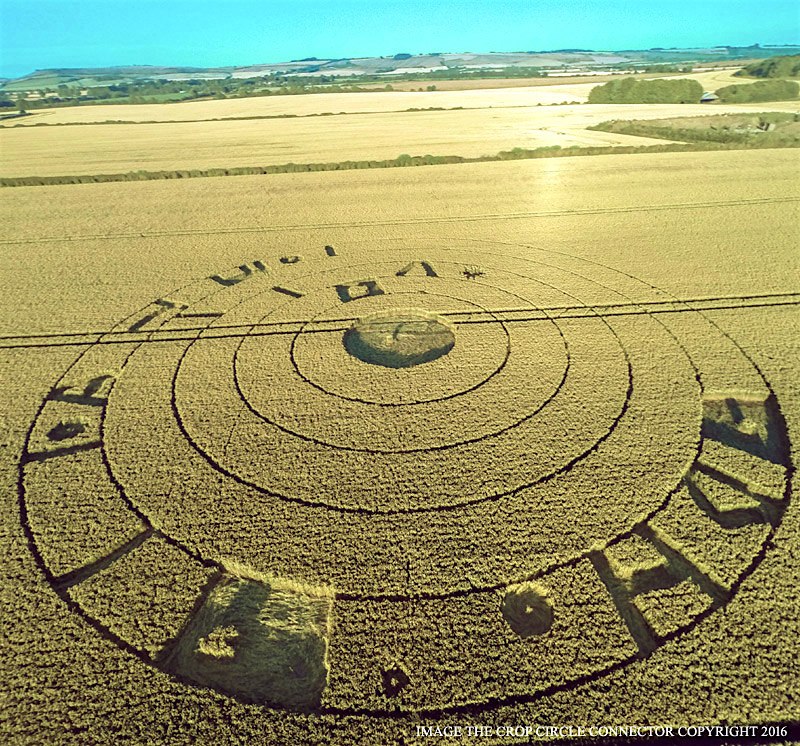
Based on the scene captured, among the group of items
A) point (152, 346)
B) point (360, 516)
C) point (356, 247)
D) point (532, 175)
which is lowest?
point (360, 516)

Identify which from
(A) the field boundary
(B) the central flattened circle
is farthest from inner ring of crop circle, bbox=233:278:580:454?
(A) the field boundary

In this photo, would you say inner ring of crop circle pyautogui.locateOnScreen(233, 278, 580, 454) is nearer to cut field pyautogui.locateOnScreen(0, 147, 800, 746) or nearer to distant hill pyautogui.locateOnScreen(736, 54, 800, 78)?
cut field pyautogui.locateOnScreen(0, 147, 800, 746)

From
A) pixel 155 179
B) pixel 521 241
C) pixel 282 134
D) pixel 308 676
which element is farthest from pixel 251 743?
pixel 282 134

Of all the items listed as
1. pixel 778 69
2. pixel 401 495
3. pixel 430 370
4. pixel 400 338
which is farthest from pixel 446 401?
pixel 778 69

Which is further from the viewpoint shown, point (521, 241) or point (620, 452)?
point (521, 241)

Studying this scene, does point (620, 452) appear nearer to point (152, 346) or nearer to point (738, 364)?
point (738, 364)

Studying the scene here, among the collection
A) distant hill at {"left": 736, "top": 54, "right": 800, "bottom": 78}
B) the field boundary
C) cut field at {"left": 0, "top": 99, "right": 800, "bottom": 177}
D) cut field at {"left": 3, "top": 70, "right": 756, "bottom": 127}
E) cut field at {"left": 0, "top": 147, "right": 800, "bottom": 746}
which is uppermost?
distant hill at {"left": 736, "top": 54, "right": 800, "bottom": 78}
